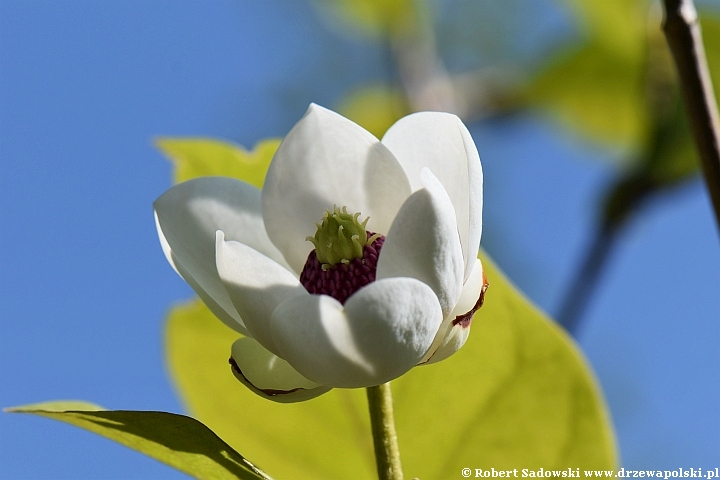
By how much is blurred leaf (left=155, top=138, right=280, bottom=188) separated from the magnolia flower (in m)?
0.15

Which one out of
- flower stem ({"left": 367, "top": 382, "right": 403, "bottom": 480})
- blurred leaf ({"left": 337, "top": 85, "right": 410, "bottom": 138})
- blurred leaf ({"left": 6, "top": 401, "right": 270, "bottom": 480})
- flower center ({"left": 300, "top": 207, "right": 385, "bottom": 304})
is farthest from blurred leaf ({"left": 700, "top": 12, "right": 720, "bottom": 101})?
blurred leaf ({"left": 6, "top": 401, "right": 270, "bottom": 480})

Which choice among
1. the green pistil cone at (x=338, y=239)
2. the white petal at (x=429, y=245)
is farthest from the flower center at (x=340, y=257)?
the white petal at (x=429, y=245)

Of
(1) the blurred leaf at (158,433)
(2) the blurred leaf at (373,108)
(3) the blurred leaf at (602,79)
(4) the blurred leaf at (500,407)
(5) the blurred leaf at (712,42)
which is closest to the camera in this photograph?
(1) the blurred leaf at (158,433)

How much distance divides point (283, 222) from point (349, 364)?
0.69 feet

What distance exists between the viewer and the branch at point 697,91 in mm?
635

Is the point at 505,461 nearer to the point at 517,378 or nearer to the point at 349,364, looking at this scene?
the point at 517,378

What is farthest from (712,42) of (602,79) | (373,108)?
(373,108)

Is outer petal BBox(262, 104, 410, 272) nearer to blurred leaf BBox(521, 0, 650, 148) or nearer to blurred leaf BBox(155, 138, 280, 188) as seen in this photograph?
blurred leaf BBox(155, 138, 280, 188)

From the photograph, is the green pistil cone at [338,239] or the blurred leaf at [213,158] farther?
the blurred leaf at [213,158]

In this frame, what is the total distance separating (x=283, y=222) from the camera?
74 centimetres

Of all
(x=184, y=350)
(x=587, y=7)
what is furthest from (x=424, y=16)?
(x=184, y=350)

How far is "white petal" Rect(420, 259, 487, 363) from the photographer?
0.62 metres

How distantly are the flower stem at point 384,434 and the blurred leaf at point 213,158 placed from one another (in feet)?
1.16

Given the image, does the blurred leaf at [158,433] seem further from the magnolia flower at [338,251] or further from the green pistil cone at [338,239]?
the green pistil cone at [338,239]
